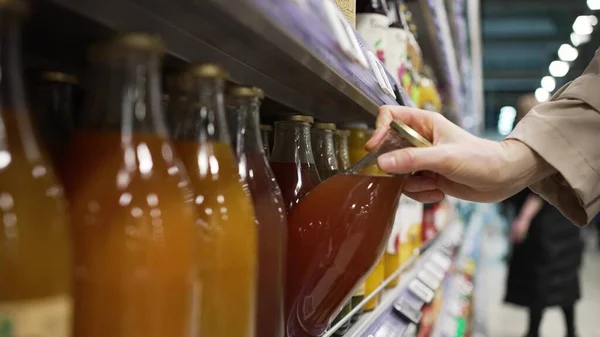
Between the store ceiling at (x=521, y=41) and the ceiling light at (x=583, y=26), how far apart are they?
12 cm

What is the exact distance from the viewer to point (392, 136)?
889mm

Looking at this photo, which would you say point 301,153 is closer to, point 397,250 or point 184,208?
point 184,208

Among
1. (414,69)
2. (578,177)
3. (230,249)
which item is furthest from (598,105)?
(230,249)

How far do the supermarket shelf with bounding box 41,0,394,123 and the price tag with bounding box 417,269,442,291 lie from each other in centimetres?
87

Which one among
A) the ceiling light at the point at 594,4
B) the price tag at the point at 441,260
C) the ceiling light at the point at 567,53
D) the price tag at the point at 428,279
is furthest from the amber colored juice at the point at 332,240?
the ceiling light at the point at 567,53

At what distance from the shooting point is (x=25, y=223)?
0.35m

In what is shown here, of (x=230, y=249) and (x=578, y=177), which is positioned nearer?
(x=230, y=249)

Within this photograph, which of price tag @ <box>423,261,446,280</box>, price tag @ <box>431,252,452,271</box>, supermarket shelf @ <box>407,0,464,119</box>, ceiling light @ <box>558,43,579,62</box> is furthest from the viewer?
ceiling light @ <box>558,43,579,62</box>

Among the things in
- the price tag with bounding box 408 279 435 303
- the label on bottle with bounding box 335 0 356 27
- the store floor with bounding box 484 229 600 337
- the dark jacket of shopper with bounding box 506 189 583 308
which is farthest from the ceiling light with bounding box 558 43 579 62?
the label on bottle with bounding box 335 0 356 27

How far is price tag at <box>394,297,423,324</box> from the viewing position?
135cm

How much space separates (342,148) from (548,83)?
13.6 m

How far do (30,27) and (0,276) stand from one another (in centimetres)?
29

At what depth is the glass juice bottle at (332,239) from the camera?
2.64 ft

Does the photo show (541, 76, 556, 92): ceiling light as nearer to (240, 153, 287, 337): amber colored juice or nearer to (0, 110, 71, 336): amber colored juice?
(240, 153, 287, 337): amber colored juice
